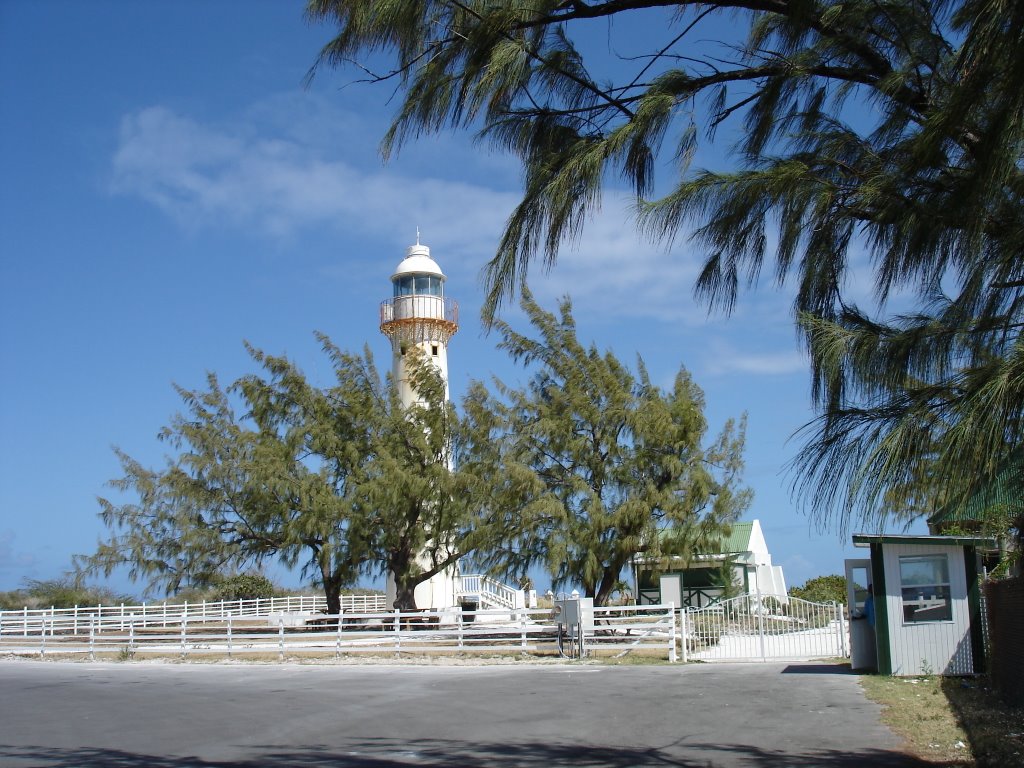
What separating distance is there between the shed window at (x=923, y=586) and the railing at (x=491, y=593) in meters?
19.6

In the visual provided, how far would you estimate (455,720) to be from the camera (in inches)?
449

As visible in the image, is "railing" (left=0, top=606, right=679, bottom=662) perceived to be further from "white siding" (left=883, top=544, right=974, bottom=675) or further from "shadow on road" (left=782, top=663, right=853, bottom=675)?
"white siding" (left=883, top=544, right=974, bottom=675)

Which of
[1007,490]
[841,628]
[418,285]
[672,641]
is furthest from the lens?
[418,285]

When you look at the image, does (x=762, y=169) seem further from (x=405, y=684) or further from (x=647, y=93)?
(x=405, y=684)

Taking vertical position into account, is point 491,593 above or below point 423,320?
below

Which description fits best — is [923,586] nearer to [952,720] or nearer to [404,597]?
[952,720]

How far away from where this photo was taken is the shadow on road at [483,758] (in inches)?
327

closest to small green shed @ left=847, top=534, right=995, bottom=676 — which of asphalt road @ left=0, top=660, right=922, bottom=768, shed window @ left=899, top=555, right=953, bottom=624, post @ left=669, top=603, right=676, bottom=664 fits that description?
shed window @ left=899, top=555, right=953, bottom=624

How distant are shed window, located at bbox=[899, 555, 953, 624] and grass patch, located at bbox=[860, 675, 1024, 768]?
3.43ft

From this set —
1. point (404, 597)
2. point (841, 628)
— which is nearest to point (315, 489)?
point (404, 597)

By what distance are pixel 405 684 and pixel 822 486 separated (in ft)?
41.7

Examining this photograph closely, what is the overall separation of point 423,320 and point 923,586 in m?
23.8

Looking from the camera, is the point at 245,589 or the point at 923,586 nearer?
the point at 923,586

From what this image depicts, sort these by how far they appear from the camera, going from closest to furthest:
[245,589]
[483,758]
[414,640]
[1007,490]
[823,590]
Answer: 1. [1007,490]
2. [483,758]
3. [414,640]
4. [823,590]
5. [245,589]
